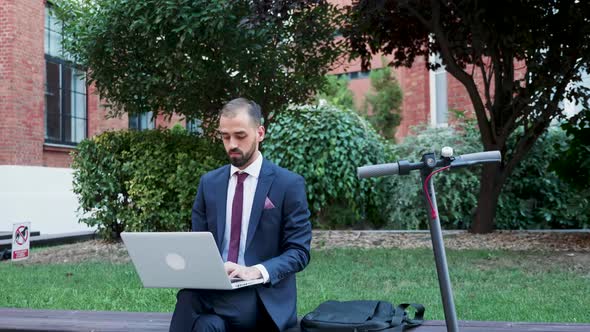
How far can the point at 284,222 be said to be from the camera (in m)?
3.27

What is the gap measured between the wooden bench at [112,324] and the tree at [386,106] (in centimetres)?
2279

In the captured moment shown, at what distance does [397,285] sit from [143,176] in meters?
4.37

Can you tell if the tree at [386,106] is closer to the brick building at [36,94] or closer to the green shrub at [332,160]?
the brick building at [36,94]

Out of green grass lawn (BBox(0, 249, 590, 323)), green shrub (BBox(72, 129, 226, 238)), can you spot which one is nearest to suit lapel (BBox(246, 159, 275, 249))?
green grass lawn (BBox(0, 249, 590, 323))

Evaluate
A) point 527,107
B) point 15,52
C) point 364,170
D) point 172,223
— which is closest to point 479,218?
point 527,107

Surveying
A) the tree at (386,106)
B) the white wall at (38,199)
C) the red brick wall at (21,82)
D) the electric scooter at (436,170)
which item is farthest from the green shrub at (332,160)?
the tree at (386,106)

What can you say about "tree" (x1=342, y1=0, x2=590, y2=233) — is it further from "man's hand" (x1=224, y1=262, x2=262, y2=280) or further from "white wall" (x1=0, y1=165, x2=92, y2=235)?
"white wall" (x1=0, y1=165, x2=92, y2=235)

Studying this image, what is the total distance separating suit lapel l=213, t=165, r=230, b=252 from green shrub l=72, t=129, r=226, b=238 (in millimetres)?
5729

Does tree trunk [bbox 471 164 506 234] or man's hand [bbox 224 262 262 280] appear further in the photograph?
tree trunk [bbox 471 164 506 234]

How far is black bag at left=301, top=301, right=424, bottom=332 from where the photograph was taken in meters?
2.89

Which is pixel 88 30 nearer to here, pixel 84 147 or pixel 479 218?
pixel 84 147

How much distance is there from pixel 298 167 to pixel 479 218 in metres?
3.56

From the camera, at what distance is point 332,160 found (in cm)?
1232

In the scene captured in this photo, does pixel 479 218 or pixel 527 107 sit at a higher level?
pixel 527 107
